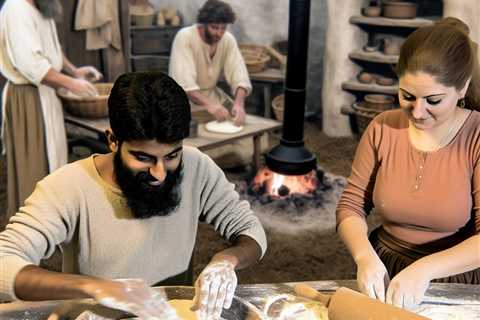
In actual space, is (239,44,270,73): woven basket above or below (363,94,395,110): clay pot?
above

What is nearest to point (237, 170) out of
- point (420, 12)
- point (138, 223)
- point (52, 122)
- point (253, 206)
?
point (253, 206)

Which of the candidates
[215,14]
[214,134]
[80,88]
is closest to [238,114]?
[214,134]

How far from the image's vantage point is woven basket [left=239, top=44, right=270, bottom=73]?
6.12 m

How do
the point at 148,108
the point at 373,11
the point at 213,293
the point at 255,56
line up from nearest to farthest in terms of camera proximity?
the point at 148,108 → the point at 213,293 → the point at 373,11 → the point at 255,56

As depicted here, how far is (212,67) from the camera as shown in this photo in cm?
466

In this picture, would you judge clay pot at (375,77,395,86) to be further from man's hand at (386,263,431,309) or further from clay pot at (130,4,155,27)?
man's hand at (386,263,431,309)

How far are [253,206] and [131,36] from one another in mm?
2469

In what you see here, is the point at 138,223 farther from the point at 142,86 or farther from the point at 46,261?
the point at 46,261

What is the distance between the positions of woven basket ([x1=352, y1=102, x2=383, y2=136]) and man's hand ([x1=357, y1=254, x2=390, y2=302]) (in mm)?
4003

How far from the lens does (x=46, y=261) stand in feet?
11.5

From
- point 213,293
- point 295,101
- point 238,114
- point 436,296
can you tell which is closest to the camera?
point 213,293

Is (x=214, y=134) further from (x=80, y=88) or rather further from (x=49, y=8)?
(x=49, y=8)

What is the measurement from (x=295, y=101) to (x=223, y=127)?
566 millimetres

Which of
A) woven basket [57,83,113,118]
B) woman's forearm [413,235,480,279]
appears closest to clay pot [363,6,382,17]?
woven basket [57,83,113,118]
